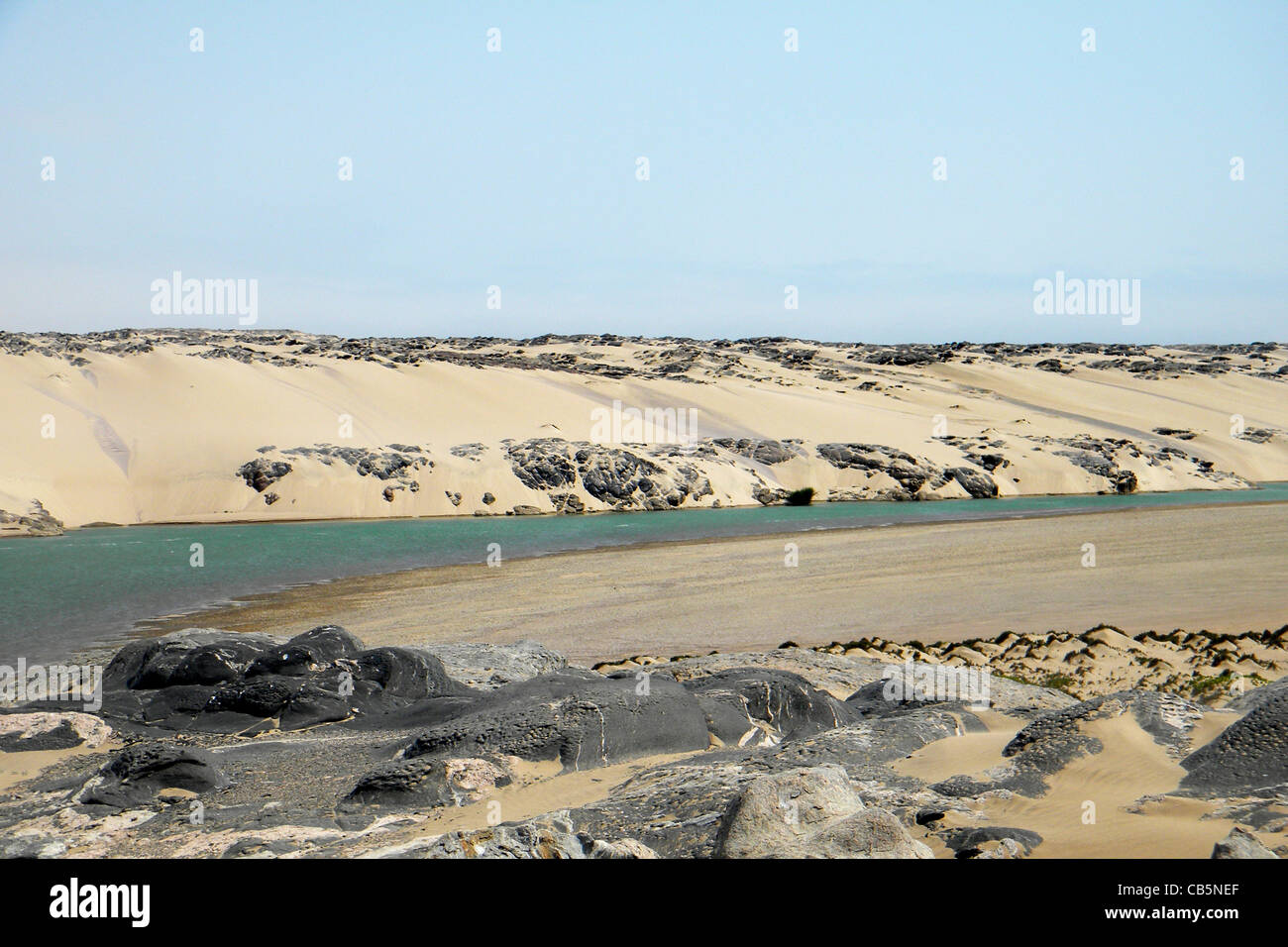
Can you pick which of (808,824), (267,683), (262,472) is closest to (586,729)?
(808,824)

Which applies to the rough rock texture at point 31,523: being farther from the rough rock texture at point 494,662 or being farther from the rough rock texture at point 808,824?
the rough rock texture at point 808,824

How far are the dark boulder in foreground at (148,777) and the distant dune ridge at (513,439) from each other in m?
27.0

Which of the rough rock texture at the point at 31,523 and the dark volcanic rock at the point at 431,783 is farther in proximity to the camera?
the rough rock texture at the point at 31,523

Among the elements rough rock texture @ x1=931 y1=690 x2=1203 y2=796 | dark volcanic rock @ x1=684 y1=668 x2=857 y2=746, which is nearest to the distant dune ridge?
dark volcanic rock @ x1=684 y1=668 x2=857 y2=746

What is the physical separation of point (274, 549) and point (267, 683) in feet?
57.4

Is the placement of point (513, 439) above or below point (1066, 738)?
above

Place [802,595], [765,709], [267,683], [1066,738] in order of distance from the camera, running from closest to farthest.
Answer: [1066,738] → [765,709] → [267,683] → [802,595]

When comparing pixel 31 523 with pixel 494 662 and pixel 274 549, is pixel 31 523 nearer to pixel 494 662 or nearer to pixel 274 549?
pixel 274 549

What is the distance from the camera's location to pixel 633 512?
37469mm

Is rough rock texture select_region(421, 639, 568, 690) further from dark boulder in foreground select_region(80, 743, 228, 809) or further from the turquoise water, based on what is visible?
the turquoise water

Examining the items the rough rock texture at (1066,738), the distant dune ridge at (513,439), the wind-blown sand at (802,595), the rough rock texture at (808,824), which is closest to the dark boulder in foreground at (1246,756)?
the rough rock texture at (1066,738)

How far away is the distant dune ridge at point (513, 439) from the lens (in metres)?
35.7

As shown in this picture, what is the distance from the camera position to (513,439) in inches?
1757
